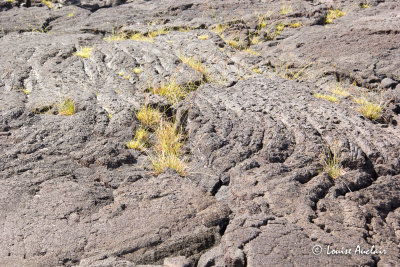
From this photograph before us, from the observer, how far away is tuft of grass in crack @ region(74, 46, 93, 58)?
6.95 meters

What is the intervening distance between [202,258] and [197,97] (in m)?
2.82

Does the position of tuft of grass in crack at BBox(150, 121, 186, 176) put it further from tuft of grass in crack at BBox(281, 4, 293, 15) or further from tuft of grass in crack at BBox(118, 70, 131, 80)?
tuft of grass in crack at BBox(281, 4, 293, 15)

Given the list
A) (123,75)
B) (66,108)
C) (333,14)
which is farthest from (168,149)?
(333,14)

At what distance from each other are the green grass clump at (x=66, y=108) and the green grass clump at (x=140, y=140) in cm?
101

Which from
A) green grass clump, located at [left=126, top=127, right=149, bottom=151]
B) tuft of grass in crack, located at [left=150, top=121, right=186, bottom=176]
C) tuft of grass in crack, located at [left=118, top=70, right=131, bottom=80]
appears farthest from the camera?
tuft of grass in crack, located at [left=118, top=70, right=131, bottom=80]

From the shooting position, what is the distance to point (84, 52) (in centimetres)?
707

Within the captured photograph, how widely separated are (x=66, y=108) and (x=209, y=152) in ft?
7.10

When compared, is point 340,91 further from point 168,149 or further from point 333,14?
point 333,14

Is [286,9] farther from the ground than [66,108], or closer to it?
farther from the ground

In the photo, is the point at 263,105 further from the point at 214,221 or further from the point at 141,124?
the point at 214,221

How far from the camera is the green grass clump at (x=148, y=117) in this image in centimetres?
488

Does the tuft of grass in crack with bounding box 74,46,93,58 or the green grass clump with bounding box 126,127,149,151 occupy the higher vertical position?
the tuft of grass in crack with bounding box 74,46,93,58

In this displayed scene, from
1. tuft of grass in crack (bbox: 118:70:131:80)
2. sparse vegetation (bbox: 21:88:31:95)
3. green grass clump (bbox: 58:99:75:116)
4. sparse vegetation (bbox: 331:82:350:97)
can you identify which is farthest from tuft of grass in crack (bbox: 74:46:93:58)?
sparse vegetation (bbox: 331:82:350:97)

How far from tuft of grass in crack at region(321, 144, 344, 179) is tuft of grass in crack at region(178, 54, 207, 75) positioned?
2.90 metres
